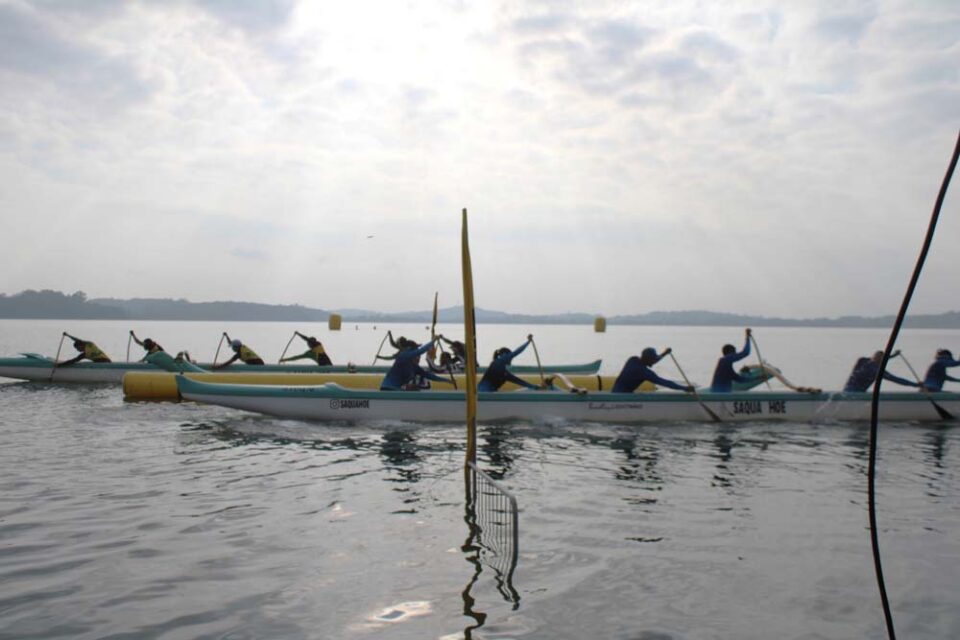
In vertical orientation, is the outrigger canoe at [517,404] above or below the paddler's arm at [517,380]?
below

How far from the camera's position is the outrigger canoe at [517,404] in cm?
1606

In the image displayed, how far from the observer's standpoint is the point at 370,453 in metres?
12.8

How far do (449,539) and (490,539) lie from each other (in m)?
0.44

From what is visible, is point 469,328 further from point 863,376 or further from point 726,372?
point 863,376

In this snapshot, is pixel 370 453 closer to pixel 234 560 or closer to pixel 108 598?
pixel 234 560

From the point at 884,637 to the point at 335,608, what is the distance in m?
4.41

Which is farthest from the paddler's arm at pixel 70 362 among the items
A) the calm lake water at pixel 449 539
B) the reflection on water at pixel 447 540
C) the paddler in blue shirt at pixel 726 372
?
the paddler in blue shirt at pixel 726 372

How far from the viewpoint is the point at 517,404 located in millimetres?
16234

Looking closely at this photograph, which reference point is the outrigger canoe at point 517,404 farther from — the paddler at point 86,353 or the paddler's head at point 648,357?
the paddler at point 86,353

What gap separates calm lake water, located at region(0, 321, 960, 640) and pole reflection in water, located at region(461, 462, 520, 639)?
57mm

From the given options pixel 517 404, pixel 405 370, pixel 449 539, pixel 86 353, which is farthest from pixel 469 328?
pixel 86 353

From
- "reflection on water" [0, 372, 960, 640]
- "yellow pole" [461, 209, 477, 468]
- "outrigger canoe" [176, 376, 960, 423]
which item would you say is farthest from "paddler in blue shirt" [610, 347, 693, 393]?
"yellow pole" [461, 209, 477, 468]

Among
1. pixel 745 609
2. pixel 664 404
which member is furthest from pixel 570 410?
pixel 745 609

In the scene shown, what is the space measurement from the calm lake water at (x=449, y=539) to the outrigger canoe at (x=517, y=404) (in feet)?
5.89
